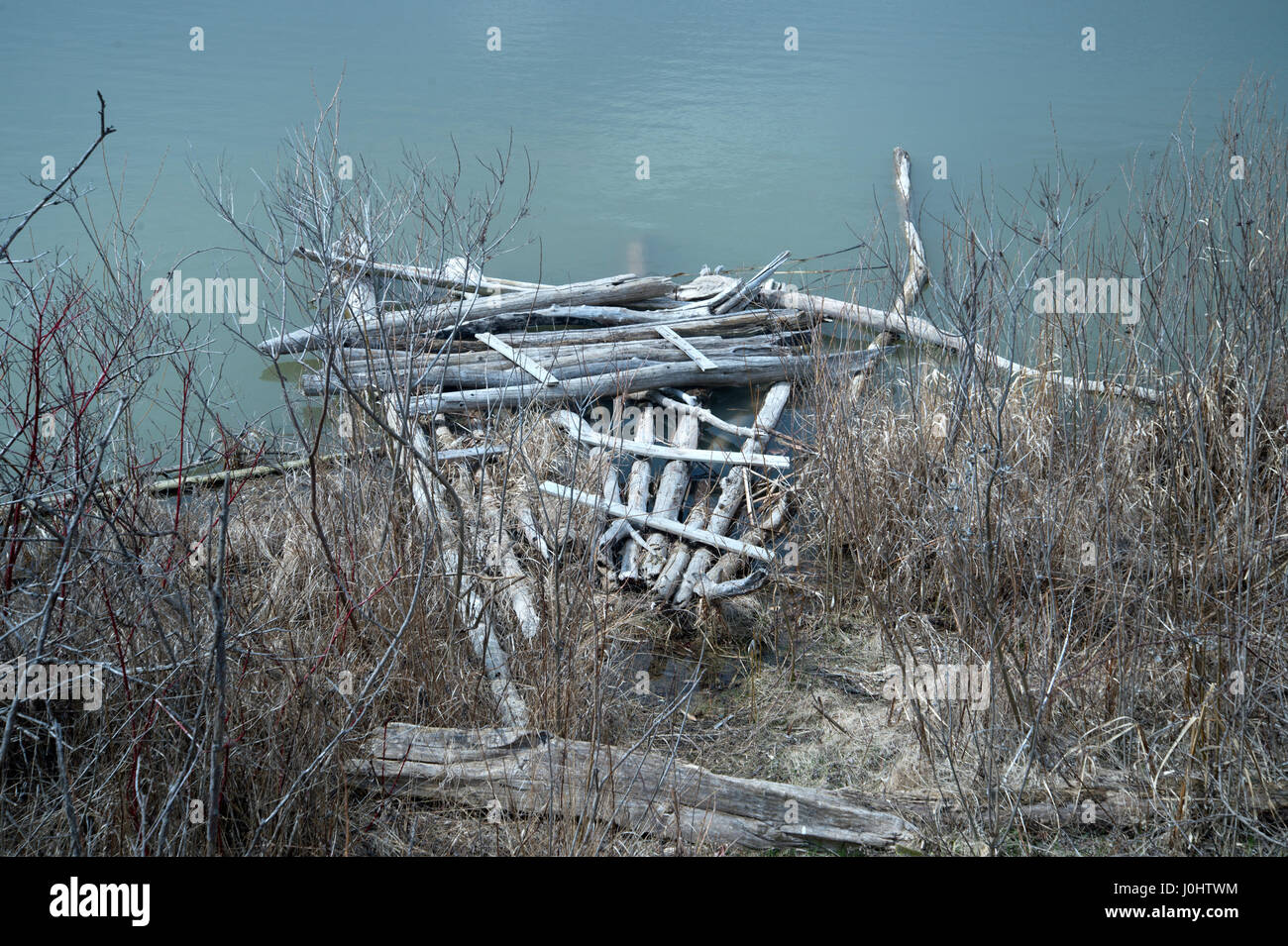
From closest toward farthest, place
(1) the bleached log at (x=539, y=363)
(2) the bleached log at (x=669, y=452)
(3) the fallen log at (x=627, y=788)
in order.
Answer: (3) the fallen log at (x=627, y=788), (2) the bleached log at (x=669, y=452), (1) the bleached log at (x=539, y=363)

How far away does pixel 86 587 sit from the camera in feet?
12.1

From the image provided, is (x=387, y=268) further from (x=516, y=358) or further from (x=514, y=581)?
(x=516, y=358)

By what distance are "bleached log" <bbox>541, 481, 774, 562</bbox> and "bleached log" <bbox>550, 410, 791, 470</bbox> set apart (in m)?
0.59

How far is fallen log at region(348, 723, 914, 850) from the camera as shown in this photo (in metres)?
3.96

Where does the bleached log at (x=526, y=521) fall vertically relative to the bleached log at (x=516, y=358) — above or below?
below

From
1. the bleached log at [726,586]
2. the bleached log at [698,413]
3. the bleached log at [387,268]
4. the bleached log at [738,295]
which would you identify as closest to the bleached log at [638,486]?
the bleached log at [698,413]

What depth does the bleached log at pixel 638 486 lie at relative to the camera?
6.81 metres

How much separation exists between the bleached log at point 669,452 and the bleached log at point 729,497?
94mm

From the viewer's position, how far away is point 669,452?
7.95m

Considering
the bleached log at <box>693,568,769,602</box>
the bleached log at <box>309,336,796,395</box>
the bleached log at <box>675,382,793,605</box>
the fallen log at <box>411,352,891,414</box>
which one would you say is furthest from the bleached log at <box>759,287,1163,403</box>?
the bleached log at <box>693,568,769,602</box>

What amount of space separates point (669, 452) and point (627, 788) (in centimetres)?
429

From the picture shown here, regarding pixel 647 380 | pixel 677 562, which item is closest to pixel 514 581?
pixel 677 562

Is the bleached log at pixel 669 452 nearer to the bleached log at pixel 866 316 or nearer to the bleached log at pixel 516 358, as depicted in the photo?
the bleached log at pixel 516 358
